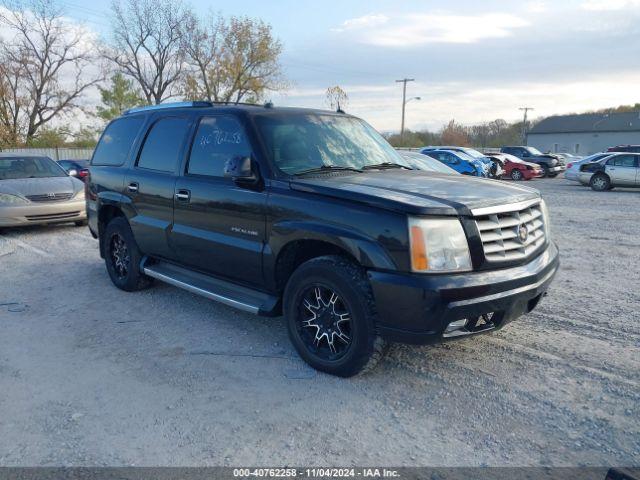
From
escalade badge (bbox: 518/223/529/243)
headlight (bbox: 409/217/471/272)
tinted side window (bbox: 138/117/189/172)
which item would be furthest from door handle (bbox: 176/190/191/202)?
escalade badge (bbox: 518/223/529/243)

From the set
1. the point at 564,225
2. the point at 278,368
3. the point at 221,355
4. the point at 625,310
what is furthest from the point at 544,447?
the point at 564,225

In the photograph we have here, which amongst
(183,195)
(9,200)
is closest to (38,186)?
(9,200)

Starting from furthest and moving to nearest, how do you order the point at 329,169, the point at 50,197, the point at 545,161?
the point at 545,161
the point at 50,197
the point at 329,169

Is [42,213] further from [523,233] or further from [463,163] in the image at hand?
[463,163]

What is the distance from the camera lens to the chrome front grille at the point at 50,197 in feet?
30.6

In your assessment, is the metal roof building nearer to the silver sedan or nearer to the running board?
the silver sedan

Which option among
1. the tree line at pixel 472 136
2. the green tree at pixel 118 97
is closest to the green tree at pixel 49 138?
the green tree at pixel 118 97

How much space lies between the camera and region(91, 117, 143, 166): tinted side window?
18.5 feet

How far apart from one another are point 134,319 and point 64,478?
2.43 metres

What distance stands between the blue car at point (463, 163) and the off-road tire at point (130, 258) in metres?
16.8

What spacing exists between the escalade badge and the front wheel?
115 centimetres

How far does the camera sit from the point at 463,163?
69.0ft

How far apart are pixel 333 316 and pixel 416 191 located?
105 cm

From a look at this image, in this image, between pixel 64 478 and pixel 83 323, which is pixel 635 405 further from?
pixel 83 323
